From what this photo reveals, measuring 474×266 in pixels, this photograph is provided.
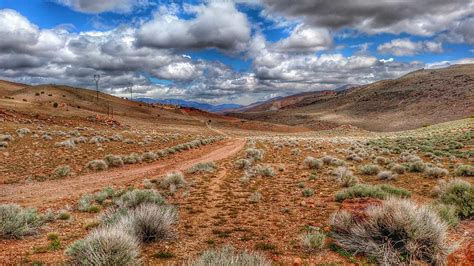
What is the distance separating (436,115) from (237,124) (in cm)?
6631

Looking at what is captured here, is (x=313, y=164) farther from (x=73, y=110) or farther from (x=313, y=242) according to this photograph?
(x=73, y=110)

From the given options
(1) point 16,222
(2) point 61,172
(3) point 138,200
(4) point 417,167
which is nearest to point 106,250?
(1) point 16,222

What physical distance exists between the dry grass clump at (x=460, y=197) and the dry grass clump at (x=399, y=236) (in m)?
3.07

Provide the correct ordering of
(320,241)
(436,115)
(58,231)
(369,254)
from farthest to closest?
(436,115)
(58,231)
(320,241)
(369,254)

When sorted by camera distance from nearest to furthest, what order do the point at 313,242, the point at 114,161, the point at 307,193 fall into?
the point at 313,242 → the point at 307,193 → the point at 114,161

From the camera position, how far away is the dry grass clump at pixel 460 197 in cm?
892

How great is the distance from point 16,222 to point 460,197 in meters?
12.1

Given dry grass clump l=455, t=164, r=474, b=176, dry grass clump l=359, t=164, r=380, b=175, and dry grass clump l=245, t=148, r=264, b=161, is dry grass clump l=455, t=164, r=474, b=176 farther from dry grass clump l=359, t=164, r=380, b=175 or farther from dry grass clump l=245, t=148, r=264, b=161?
dry grass clump l=245, t=148, r=264, b=161

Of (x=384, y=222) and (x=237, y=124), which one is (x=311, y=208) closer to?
(x=384, y=222)

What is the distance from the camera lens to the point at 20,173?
1708 cm

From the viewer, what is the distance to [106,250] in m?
5.32

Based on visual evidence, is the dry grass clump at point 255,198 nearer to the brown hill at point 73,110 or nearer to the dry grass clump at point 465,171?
the dry grass clump at point 465,171

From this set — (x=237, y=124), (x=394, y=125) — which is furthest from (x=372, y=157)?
(x=394, y=125)

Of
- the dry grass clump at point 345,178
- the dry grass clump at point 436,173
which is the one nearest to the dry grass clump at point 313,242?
the dry grass clump at point 345,178
